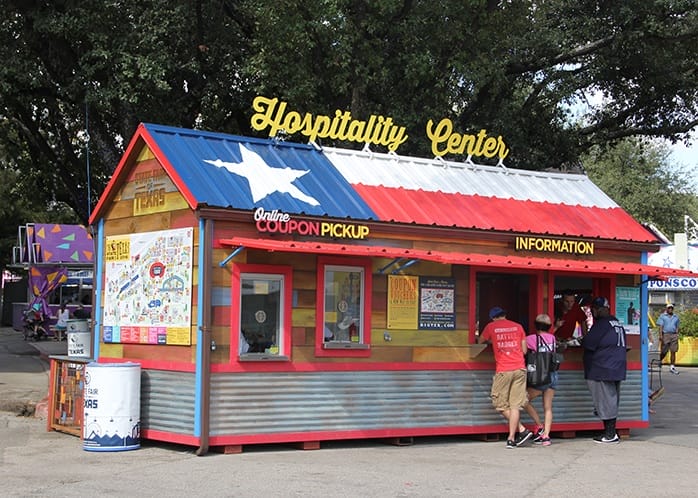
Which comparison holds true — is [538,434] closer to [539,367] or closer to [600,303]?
[539,367]

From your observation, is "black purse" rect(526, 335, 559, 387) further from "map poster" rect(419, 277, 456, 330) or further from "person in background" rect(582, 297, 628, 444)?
"map poster" rect(419, 277, 456, 330)

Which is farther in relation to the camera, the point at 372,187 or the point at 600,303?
the point at 600,303

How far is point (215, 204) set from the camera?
36.3 ft

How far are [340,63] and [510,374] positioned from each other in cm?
875

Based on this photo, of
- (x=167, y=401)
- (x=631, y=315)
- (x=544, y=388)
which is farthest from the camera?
(x=631, y=315)

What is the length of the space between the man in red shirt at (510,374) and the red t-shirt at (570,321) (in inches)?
89.6

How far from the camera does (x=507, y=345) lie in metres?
12.4

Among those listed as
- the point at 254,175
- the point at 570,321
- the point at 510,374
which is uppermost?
the point at 254,175

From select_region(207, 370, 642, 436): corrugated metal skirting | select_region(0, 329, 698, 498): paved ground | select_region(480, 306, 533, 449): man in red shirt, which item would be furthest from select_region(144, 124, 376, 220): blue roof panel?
select_region(0, 329, 698, 498): paved ground

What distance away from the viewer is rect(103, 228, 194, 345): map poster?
447 inches

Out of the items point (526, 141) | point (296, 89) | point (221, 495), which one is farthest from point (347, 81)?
point (221, 495)

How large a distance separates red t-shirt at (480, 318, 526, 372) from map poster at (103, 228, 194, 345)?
399 cm

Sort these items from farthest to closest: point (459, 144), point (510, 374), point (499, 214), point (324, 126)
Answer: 1. point (459, 144)
2. point (499, 214)
3. point (324, 126)
4. point (510, 374)

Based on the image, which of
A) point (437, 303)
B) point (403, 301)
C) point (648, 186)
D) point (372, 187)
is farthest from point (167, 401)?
point (648, 186)
